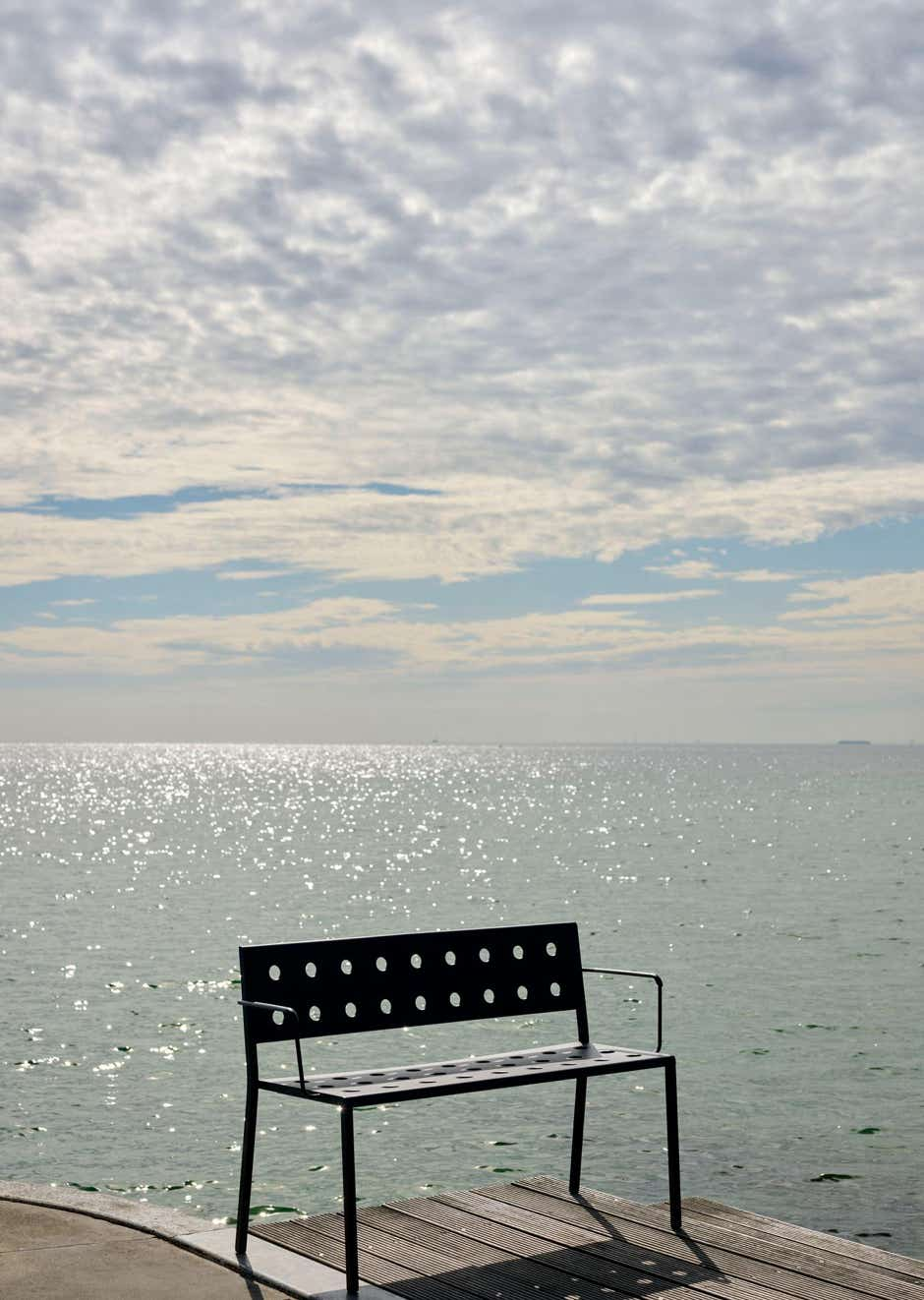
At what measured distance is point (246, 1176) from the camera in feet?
19.5

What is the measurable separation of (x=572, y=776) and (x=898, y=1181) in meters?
166

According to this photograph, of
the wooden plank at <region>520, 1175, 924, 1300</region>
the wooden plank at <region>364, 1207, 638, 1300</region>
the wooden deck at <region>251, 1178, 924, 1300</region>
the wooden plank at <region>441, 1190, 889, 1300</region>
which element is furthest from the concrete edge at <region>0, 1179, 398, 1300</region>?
the wooden plank at <region>520, 1175, 924, 1300</region>

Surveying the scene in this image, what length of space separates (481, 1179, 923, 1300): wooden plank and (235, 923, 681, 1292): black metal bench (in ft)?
0.49

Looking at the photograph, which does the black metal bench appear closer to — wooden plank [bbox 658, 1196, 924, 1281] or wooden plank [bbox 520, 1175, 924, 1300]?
wooden plank [bbox 520, 1175, 924, 1300]

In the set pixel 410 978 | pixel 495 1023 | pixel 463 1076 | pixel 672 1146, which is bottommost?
pixel 495 1023

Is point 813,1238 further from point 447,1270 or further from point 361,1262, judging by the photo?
point 361,1262

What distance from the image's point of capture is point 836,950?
86.5ft

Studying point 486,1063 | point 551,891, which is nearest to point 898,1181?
point 486,1063

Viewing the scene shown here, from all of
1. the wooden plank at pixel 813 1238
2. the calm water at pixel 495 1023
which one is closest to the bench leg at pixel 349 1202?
the wooden plank at pixel 813 1238

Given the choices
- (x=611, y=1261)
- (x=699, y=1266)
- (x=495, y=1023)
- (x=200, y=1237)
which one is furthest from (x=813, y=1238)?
(x=495, y=1023)

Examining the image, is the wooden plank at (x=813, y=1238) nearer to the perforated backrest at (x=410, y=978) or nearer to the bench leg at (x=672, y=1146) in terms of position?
the bench leg at (x=672, y=1146)

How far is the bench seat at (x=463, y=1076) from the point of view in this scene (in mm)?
5609

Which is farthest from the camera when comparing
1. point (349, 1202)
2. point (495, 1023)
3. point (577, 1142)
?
point (495, 1023)

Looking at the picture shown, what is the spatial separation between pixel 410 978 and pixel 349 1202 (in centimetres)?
116
